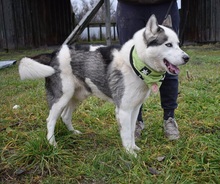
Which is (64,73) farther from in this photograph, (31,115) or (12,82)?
(12,82)

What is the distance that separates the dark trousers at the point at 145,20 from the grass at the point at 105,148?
417mm

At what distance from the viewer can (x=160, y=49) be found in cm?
216

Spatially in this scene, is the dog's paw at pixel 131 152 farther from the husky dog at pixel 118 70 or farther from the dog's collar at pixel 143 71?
the dog's collar at pixel 143 71

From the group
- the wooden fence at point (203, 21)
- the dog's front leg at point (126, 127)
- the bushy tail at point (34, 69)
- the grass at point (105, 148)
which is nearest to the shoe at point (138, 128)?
the grass at point (105, 148)

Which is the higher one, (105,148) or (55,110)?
(55,110)

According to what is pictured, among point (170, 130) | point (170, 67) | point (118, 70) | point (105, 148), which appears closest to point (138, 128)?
point (170, 130)

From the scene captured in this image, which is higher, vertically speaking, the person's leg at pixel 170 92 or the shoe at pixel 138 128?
the person's leg at pixel 170 92

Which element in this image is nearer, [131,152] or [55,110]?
[131,152]

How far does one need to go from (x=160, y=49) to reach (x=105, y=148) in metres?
1.10

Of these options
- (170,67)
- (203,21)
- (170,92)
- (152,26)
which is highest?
(152,26)

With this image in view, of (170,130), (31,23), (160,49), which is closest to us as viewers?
(160,49)

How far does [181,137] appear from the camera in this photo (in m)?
2.76

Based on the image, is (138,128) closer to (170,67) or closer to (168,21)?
(170,67)

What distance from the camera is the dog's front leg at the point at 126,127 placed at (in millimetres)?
2393
